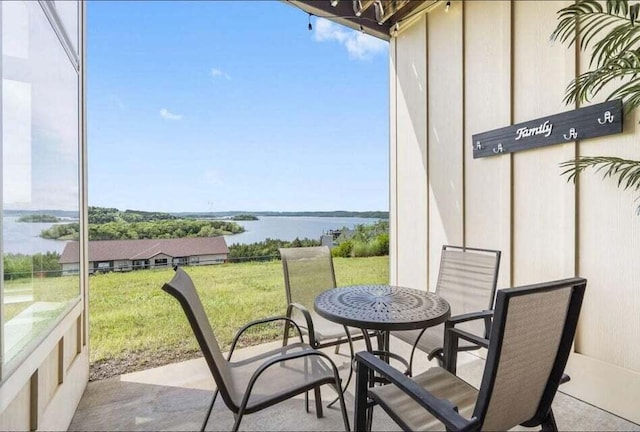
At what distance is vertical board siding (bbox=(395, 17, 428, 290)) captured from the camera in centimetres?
371

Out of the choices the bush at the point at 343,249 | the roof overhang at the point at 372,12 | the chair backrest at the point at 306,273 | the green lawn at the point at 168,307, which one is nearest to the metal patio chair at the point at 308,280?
the chair backrest at the point at 306,273

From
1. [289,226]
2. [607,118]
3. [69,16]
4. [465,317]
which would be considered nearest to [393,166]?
[289,226]

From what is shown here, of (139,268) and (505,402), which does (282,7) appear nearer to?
(139,268)

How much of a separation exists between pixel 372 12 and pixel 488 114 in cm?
212

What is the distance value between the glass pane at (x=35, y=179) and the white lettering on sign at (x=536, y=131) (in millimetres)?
3400

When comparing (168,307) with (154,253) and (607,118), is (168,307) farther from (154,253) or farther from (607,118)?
(607,118)

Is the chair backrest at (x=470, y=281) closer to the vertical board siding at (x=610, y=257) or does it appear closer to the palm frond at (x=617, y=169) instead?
the vertical board siding at (x=610, y=257)

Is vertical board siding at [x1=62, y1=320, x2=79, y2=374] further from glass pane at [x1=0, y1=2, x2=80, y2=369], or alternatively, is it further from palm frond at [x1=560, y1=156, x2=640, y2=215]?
palm frond at [x1=560, y1=156, x2=640, y2=215]

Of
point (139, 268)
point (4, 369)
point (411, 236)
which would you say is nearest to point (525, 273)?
point (411, 236)

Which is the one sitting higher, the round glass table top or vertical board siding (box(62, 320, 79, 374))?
the round glass table top

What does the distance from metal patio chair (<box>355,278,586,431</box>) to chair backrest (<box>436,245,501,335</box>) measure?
118 cm

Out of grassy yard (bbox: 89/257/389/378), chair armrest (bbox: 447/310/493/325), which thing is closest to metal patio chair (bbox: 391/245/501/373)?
chair armrest (bbox: 447/310/493/325)

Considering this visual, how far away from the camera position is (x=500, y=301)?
1027mm

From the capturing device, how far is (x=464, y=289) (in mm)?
2627
